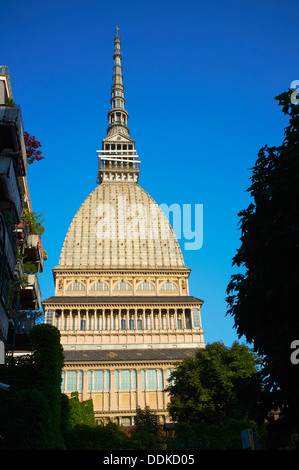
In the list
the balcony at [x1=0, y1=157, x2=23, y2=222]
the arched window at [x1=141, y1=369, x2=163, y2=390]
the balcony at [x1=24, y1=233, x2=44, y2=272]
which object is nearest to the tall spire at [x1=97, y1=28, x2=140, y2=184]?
the arched window at [x1=141, y1=369, x2=163, y2=390]

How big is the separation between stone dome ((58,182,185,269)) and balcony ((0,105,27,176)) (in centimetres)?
6674

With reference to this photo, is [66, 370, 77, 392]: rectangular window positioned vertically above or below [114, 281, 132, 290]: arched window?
below

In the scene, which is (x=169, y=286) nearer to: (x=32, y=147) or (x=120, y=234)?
(x=120, y=234)

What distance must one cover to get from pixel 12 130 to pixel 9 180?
3.09 meters

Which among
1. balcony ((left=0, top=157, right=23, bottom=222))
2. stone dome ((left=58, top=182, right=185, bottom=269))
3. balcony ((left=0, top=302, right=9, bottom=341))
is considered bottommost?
balcony ((left=0, top=302, right=9, bottom=341))

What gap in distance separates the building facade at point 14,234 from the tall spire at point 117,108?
10028 centimetres

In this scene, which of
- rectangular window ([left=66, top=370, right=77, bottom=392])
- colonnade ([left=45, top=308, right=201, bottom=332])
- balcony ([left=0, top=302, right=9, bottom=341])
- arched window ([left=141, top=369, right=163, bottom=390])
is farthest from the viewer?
colonnade ([left=45, top=308, right=201, bottom=332])

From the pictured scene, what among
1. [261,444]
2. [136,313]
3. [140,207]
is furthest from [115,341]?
[261,444]

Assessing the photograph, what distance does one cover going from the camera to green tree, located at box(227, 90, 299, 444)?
17312mm

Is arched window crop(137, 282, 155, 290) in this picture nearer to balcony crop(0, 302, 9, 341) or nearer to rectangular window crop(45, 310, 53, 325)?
rectangular window crop(45, 310, 53, 325)

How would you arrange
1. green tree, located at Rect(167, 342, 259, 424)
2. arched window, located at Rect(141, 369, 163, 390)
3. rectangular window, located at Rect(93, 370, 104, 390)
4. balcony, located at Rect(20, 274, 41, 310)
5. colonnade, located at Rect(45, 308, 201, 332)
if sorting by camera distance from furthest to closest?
colonnade, located at Rect(45, 308, 201, 332) < arched window, located at Rect(141, 369, 163, 390) < rectangular window, located at Rect(93, 370, 104, 390) < green tree, located at Rect(167, 342, 259, 424) < balcony, located at Rect(20, 274, 41, 310)

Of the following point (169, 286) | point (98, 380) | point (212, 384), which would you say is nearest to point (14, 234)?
point (212, 384)

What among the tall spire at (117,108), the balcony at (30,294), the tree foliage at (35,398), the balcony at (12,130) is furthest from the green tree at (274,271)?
the tall spire at (117,108)

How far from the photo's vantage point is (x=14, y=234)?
30.5 meters
